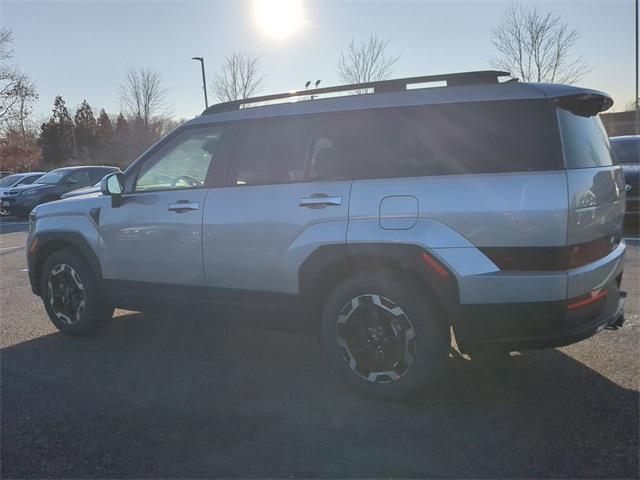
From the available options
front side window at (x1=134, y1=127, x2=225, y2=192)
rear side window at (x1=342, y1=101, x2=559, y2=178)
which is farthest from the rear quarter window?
front side window at (x1=134, y1=127, x2=225, y2=192)

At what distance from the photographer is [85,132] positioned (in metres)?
62.3

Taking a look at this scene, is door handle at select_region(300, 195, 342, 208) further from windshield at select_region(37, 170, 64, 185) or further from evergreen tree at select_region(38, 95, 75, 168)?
evergreen tree at select_region(38, 95, 75, 168)

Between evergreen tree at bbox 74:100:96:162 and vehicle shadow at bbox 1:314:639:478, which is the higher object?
evergreen tree at bbox 74:100:96:162

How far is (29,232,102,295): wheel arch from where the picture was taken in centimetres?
481

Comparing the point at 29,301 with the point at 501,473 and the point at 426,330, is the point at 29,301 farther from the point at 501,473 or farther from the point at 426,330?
the point at 501,473

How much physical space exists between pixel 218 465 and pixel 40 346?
2834 millimetres

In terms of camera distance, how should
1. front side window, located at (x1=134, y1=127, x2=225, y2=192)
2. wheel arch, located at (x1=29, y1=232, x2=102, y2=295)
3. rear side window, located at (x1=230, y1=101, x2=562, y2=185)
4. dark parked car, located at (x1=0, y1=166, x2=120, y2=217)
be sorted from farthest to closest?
dark parked car, located at (x1=0, y1=166, x2=120, y2=217) → wheel arch, located at (x1=29, y1=232, x2=102, y2=295) → front side window, located at (x1=134, y1=127, x2=225, y2=192) → rear side window, located at (x1=230, y1=101, x2=562, y2=185)

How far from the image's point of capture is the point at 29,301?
257 inches

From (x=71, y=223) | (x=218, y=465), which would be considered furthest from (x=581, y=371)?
(x=71, y=223)

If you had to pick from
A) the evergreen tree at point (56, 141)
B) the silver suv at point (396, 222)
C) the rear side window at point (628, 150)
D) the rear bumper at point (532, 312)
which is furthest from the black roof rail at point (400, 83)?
the evergreen tree at point (56, 141)

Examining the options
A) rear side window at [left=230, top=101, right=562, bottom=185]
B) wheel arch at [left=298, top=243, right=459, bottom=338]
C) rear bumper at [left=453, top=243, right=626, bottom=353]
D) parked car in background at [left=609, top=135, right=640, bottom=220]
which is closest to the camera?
rear bumper at [left=453, top=243, right=626, bottom=353]

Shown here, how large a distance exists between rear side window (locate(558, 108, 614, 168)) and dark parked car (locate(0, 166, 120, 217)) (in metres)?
15.2

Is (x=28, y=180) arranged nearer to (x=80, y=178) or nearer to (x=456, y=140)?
(x=80, y=178)

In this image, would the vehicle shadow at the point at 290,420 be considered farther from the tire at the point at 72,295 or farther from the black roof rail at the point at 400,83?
the black roof rail at the point at 400,83
